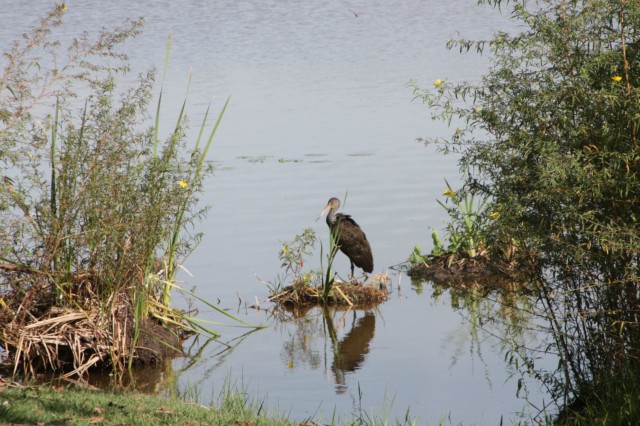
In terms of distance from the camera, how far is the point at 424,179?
16828mm

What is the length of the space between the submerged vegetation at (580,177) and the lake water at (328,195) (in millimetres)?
1272

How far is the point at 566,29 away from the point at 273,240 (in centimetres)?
716

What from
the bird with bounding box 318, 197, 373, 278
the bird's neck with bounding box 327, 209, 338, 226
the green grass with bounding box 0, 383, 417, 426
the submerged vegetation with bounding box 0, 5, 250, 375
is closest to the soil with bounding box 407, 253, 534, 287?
the bird with bounding box 318, 197, 373, 278

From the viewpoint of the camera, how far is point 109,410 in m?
7.50

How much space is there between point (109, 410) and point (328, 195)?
28.4 feet

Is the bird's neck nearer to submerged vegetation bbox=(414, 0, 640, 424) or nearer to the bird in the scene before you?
the bird

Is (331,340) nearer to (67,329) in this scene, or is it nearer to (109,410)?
(67,329)

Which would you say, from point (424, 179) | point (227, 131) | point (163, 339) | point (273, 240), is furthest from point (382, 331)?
point (227, 131)

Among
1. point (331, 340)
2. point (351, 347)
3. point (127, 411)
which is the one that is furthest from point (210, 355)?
point (127, 411)

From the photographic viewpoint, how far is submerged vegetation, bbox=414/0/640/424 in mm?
7004

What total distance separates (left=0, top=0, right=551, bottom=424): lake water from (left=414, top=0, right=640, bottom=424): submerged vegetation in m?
1.27

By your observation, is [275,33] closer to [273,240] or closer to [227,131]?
[227,131]

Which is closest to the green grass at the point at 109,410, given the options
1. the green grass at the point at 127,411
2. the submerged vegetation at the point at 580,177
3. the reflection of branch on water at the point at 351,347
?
the green grass at the point at 127,411

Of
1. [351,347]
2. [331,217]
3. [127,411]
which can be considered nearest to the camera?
[127,411]
